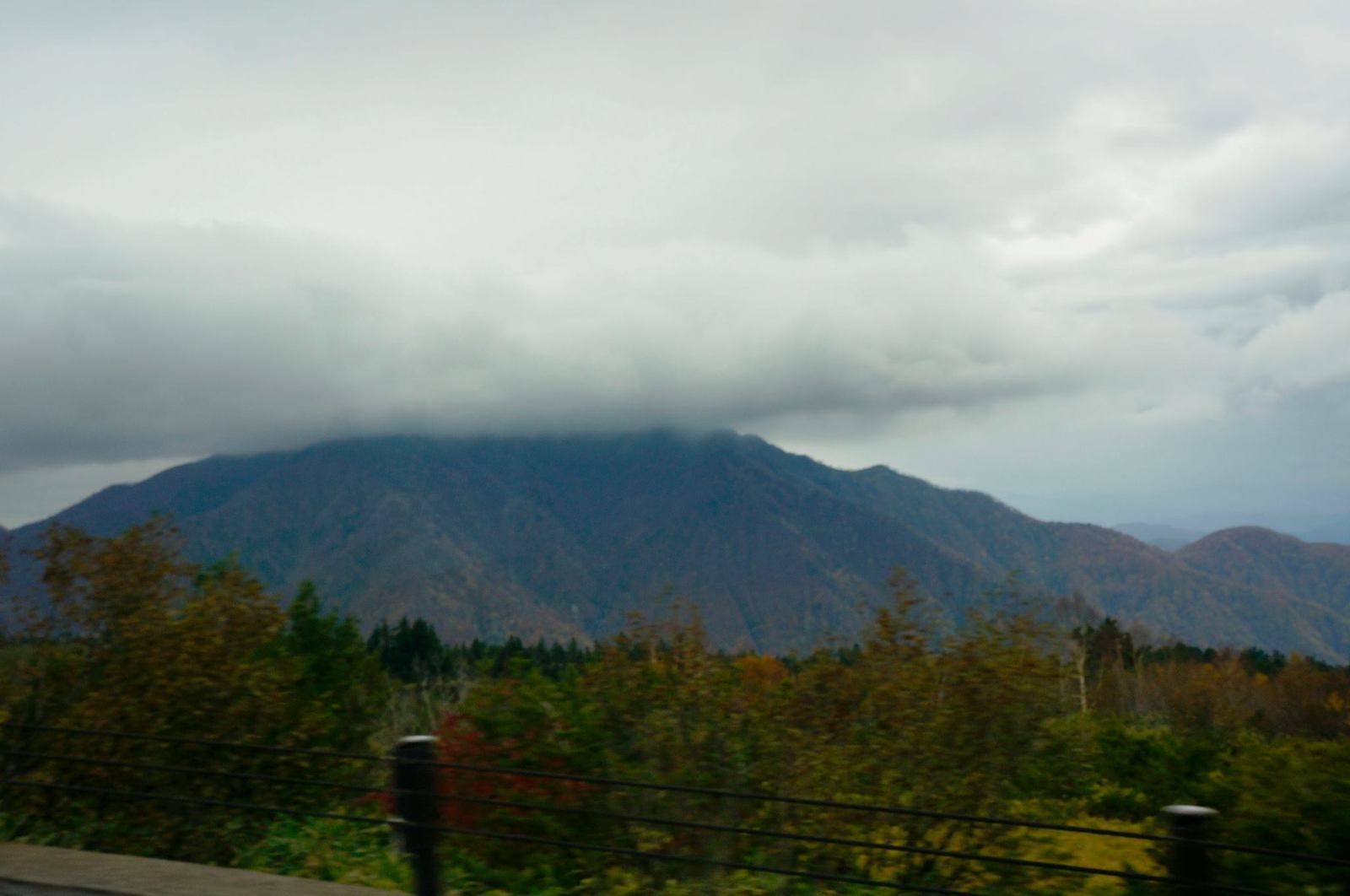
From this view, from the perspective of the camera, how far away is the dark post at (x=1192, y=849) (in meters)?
4.55

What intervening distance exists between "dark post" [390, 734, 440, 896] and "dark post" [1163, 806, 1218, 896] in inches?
136

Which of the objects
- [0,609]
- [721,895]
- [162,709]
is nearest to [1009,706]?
[721,895]

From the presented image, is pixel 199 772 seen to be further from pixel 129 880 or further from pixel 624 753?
pixel 624 753

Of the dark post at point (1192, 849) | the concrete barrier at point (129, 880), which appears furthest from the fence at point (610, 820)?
the concrete barrier at point (129, 880)

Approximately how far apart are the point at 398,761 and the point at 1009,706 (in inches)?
152

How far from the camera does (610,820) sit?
24.5 feet

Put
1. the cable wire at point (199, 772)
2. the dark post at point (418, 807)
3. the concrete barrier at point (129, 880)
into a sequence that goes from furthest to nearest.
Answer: the cable wire at point (199, 772), the concrete barrier at point (129, 880), the dark post at point (418, 807)

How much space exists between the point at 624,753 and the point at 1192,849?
4205mm

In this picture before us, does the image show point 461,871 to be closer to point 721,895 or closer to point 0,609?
point 721,895

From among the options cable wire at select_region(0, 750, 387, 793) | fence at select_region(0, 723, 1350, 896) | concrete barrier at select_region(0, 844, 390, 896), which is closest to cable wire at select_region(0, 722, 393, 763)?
fence at select_region(0, 723, 1350, 896)

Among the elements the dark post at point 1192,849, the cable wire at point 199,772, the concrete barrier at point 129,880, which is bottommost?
the concrete barrier at point 129,880

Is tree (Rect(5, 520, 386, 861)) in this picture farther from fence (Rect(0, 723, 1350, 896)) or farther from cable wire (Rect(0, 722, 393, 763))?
cable wire (Rect(0, 722, 393, 763))

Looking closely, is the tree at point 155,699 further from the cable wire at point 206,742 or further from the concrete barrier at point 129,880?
the concrete barrier at point 129,880

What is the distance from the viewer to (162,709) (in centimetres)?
867
